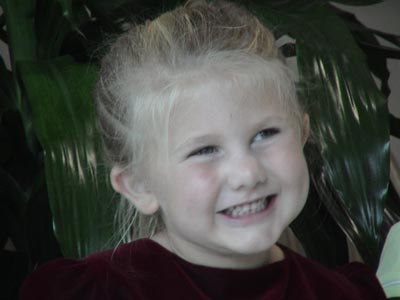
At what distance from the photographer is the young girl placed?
0.59 metres

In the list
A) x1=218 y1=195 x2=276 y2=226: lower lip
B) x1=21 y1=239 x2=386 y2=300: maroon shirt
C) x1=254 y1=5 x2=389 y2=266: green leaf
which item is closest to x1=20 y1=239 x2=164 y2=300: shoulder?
x1=21 y1=239 x2=386 y2=300: maroon shirt

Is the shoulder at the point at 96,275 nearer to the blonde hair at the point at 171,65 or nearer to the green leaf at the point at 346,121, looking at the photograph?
the blonde hair at the point at 171,65

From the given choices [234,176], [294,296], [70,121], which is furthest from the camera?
[70,121]

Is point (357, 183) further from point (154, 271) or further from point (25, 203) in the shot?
point (25, 203)

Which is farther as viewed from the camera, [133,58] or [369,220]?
[369,220]

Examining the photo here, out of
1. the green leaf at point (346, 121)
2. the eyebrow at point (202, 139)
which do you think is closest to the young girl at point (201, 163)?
the eyebrow at point (202, 139)

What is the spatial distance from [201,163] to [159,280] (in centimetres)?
13

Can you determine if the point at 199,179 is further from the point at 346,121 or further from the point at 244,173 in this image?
the point at 346,121

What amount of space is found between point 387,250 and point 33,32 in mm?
512

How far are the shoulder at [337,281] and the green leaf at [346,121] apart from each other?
114mm

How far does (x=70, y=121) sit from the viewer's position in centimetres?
79

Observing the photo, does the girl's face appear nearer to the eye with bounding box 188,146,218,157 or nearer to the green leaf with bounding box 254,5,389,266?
the eye with bounding box 188,146,218,157

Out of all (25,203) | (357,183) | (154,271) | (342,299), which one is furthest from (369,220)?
(25,203)

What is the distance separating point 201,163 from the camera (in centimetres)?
59
